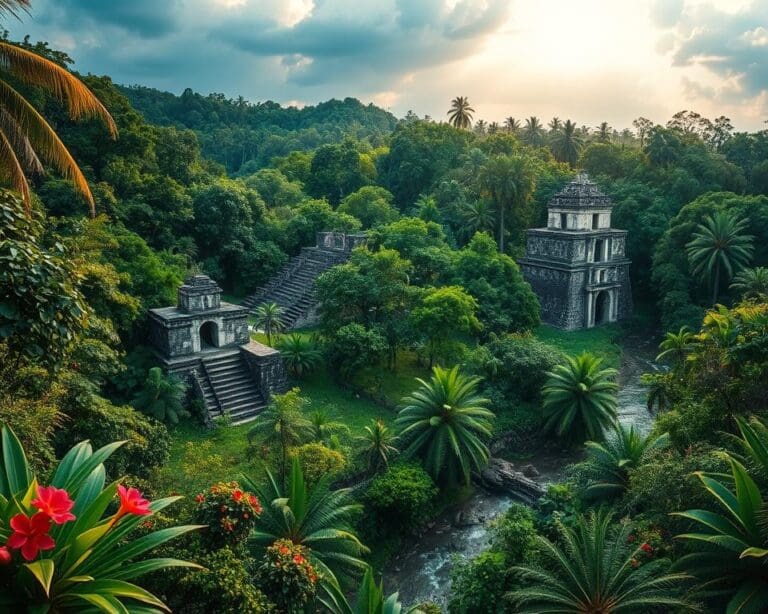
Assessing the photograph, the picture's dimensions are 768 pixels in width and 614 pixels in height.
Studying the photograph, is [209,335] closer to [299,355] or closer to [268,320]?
[268,320]

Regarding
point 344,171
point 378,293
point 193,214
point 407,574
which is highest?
point 344,171

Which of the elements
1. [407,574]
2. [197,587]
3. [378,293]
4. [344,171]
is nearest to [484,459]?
[407,574]

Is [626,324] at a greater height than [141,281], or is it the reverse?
[141,281]

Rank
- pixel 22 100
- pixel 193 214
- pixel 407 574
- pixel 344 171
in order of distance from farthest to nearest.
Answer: pixel 344 171 → pixel 193 214 → pixel 407 574 → pixel 22 100

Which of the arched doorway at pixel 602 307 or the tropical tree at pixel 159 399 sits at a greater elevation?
the arched doorway at pixel 602 307

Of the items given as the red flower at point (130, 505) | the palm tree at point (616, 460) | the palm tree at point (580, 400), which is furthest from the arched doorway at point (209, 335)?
the red flower at point (130, 505)

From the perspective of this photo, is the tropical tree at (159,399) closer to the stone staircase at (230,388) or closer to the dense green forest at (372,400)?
the dense green forest at (372,400)

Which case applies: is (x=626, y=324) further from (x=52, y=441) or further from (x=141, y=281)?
(x=52, y=441)
